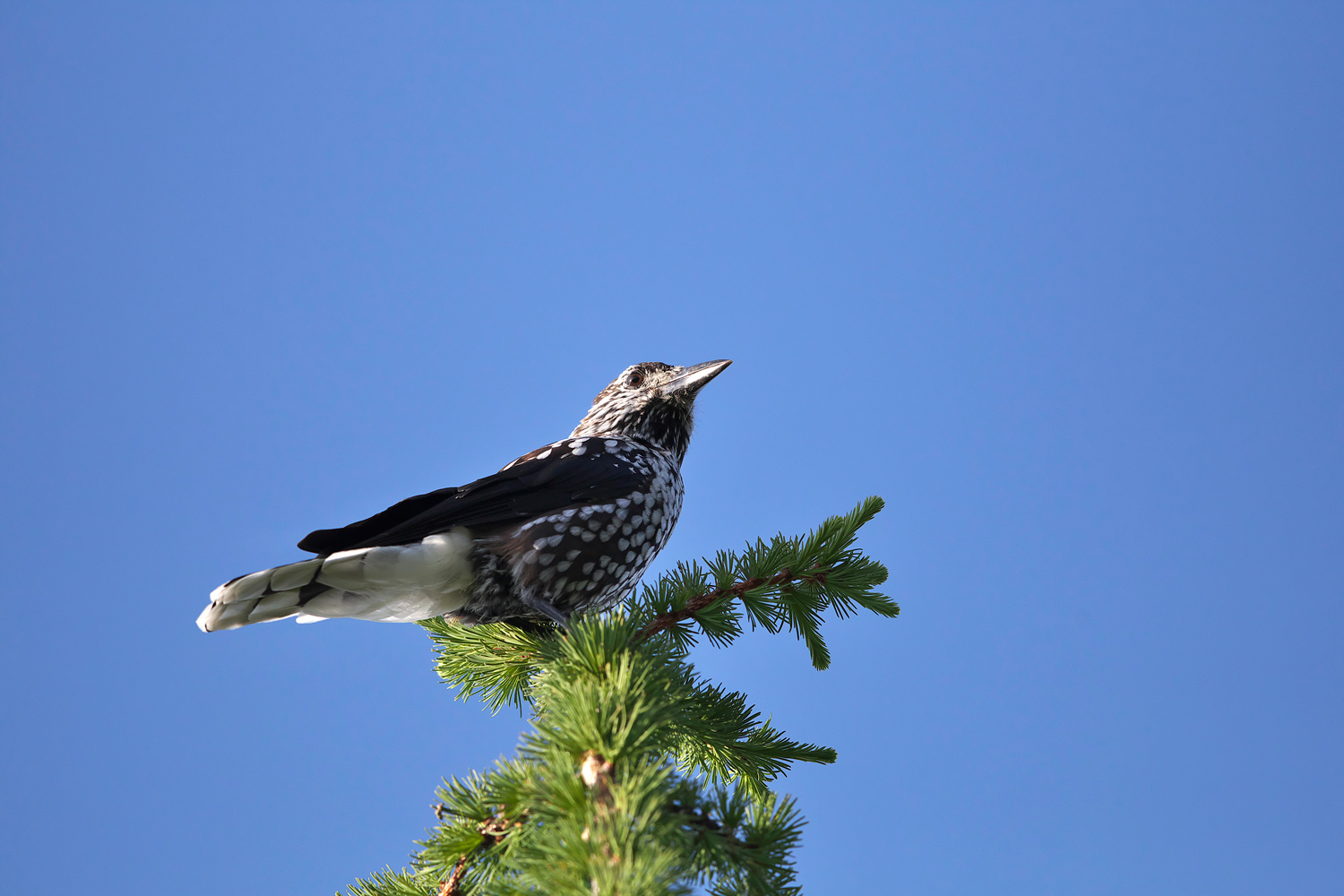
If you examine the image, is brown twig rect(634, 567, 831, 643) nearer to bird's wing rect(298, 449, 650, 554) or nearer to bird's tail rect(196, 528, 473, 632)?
bird's wing rect(298, 449, 650, 554)

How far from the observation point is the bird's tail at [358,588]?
106 inches

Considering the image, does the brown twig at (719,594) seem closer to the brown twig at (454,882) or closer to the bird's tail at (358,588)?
the bird's tail at (358,588)

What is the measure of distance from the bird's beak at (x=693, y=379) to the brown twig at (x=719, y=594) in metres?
1.17

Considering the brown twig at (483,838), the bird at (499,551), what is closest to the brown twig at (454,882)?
the brown twig at (483,838)

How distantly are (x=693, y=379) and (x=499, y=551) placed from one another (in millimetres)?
1388

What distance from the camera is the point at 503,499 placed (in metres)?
3.23

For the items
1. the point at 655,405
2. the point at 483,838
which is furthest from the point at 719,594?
the point at 483,838

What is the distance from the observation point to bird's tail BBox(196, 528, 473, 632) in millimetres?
2684

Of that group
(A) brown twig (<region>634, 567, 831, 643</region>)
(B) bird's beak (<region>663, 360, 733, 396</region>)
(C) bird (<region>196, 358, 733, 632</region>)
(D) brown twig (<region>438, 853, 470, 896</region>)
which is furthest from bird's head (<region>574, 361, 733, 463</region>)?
(D) brown twig (<region>438, 853, 470, 896</region>)

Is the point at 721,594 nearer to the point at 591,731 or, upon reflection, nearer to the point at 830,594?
the point at 830,594

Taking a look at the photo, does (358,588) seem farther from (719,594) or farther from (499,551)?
(719,594)

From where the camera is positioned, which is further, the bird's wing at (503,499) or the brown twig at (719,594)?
the brown twig at (719,594)

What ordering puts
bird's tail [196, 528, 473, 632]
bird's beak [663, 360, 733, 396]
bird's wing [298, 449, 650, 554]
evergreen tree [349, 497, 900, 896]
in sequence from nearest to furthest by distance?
evergreen tree [349, 497, 900, 896], bird's tail [196, 528, 473, 632], bird's wing [298, 449, 650, 554], bird's beak [663, 360, 733, 396]

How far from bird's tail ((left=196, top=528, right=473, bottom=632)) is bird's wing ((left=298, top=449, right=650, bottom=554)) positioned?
0.19 ft
